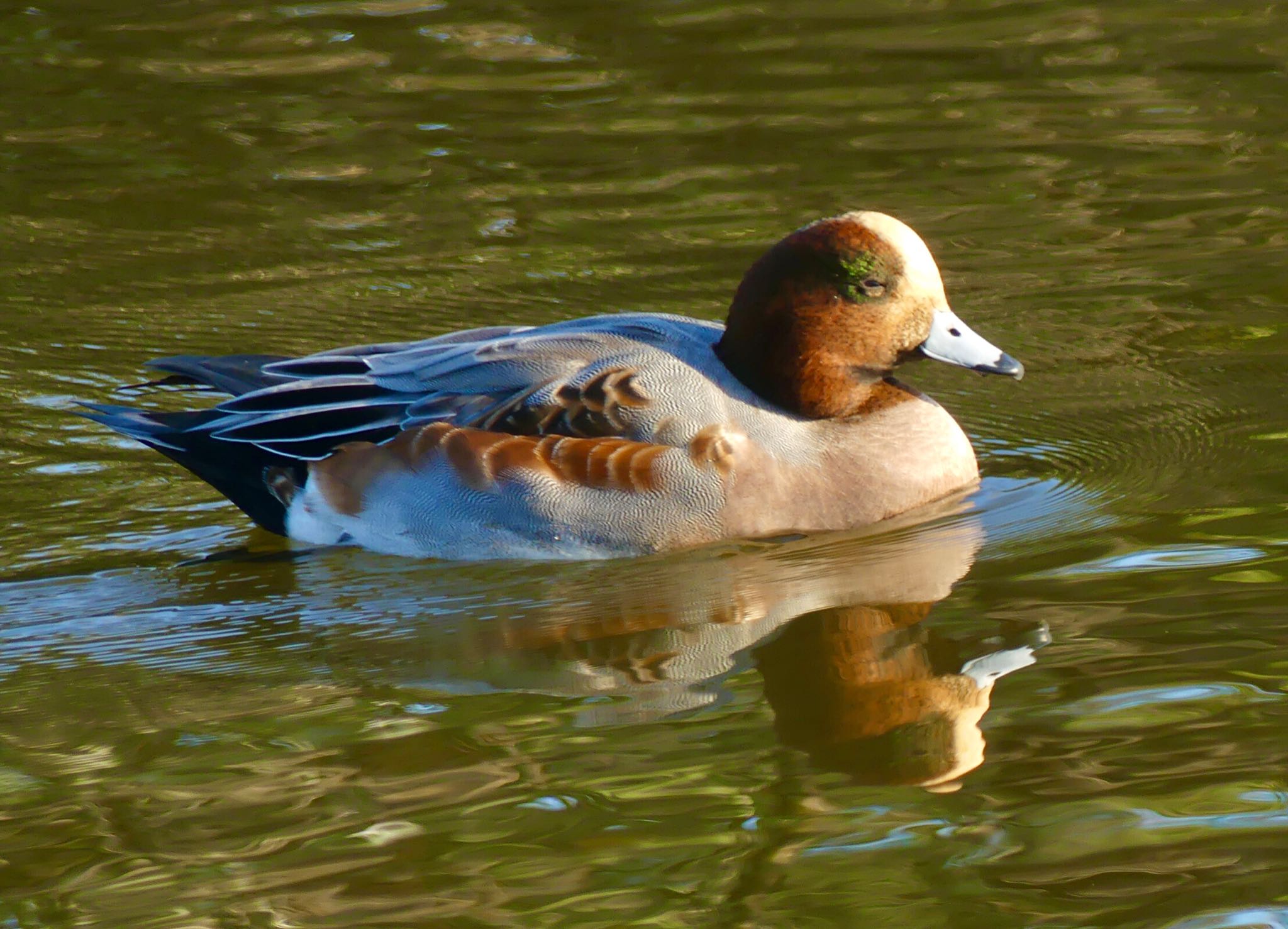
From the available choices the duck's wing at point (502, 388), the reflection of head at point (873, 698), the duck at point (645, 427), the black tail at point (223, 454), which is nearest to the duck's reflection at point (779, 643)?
the reflection of head at point (873, 698)

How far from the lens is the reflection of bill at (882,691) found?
4113mm

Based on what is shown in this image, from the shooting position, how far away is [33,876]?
3.83m

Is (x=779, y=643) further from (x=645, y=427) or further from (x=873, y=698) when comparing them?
(x=645, y=427)

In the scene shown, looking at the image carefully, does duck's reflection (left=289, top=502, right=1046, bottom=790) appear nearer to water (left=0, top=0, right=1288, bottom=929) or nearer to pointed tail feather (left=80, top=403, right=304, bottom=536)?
water (left=0, top=0, right=1288, bottom=929)

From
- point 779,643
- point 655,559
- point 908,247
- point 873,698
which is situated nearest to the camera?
point 873,698

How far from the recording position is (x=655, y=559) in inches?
231

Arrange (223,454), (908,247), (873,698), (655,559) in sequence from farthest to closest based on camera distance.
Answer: (223,454) < (908,247) < (655,559) < (873,698)

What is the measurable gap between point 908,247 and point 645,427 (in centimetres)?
105

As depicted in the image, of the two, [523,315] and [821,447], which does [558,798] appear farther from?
[523,315]

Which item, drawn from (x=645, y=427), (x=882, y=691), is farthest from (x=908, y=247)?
(x=882, y=691)

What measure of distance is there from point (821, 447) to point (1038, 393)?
1.51 metres

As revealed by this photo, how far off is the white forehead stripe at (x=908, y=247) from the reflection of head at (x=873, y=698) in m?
1.36

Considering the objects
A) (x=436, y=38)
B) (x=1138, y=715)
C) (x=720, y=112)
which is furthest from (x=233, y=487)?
(x=436, y=38)

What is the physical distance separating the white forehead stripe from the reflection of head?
4.46 ft
